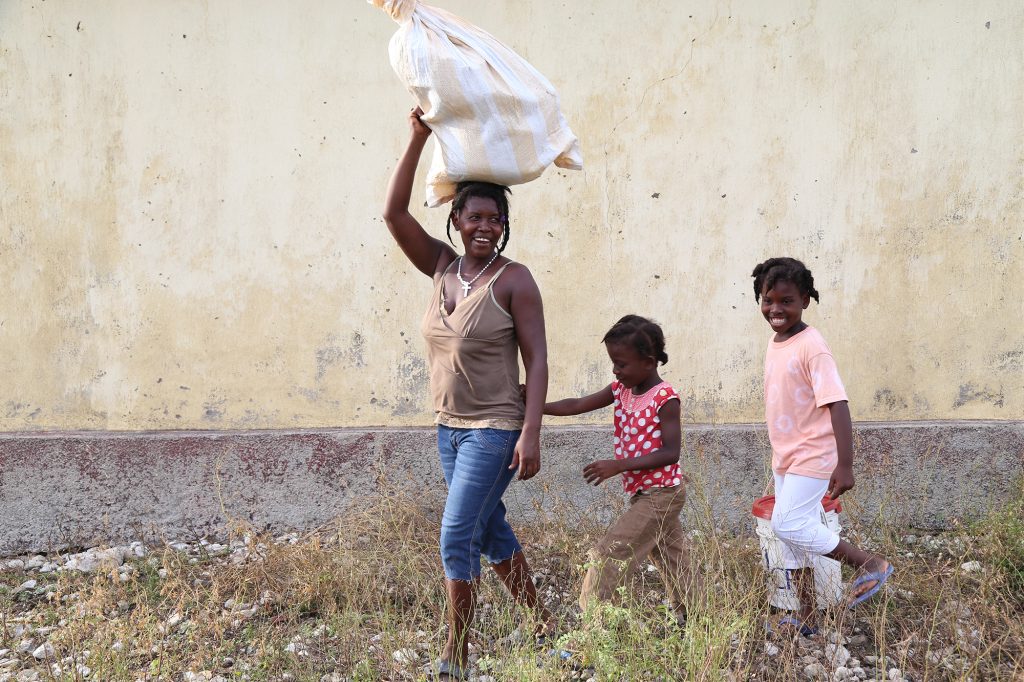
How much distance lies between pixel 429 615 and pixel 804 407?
160cm

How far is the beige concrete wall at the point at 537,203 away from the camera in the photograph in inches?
169

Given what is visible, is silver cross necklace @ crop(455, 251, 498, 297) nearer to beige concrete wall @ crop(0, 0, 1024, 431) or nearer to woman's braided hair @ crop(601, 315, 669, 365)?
woman's braided hair @ crop(601, 315, 669, 365)

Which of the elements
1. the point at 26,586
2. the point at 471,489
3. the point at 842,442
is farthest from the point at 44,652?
the point at 842,442

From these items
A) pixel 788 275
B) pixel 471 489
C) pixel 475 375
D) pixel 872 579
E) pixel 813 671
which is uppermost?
pixel 788 275

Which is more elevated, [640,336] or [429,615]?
[640,336]

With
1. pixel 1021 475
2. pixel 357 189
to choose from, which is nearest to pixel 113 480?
pixel 357 189

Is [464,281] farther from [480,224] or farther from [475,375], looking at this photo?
[475,375]

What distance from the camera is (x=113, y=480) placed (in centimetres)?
431

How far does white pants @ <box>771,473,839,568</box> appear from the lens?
10.2 ft

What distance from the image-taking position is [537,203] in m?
4.38

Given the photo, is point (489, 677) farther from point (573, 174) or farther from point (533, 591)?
point (573, 174)

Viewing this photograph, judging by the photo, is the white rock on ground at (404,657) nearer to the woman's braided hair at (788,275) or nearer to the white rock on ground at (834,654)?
the white rock on ground at (834,654)

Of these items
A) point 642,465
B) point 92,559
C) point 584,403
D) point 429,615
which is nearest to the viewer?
point 642,465

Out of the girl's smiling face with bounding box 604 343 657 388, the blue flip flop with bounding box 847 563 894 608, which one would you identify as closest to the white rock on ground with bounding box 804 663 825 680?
the blue flip flop with bounding box 847 563 894 608
